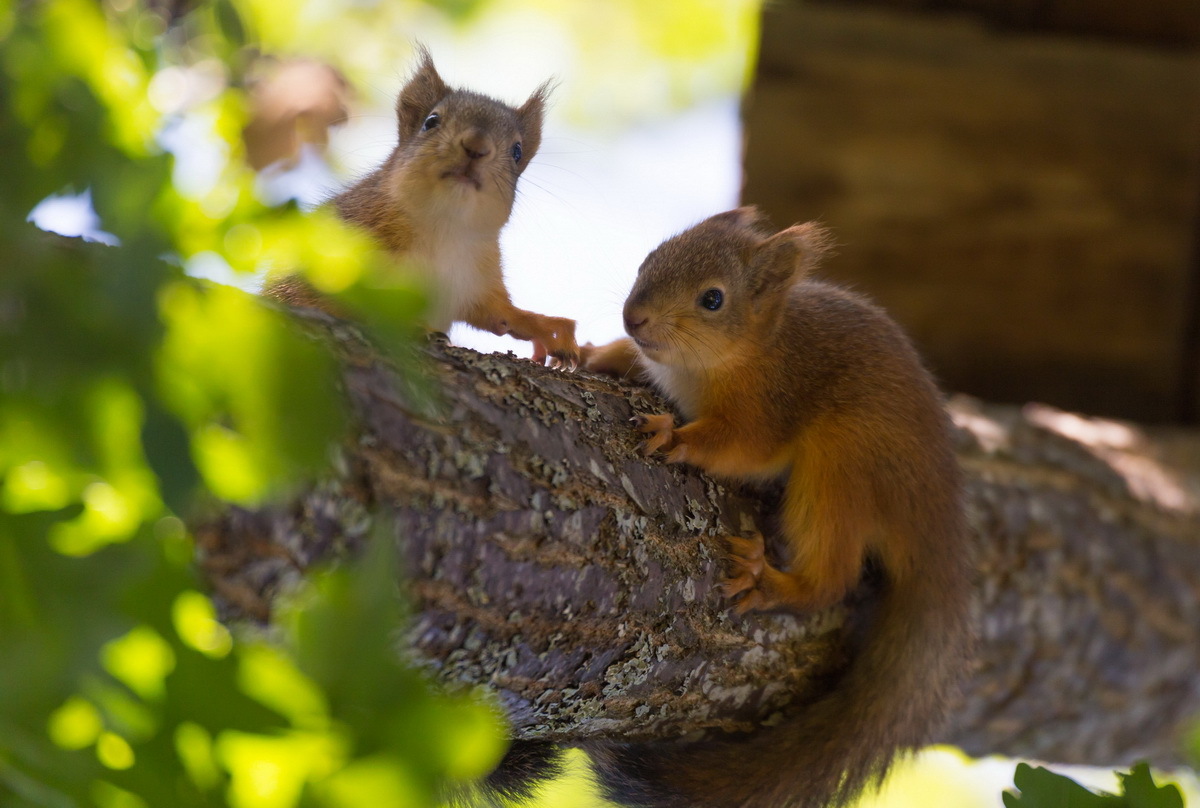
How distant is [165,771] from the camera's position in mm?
816

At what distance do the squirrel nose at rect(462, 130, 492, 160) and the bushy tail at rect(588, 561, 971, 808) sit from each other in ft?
4.83

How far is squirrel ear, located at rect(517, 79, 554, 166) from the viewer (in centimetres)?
307

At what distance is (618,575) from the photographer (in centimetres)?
185

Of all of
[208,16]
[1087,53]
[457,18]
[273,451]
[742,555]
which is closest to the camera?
[273,451]

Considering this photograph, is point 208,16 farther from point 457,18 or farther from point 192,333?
point 457,18

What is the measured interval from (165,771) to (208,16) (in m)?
1.40

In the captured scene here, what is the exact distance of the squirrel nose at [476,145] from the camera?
2615 millimetres

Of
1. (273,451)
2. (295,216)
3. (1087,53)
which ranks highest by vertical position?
(1087,53)

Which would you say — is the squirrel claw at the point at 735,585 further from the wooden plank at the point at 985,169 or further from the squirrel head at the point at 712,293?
the wooden plank at the point at 985,169

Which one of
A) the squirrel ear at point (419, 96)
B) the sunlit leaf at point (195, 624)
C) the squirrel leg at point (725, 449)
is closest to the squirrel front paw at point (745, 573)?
the squirrel leg at point (725, 449)

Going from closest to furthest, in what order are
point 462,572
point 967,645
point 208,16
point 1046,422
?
point 462,572
point 208,16
point 967,645
point 1046,422

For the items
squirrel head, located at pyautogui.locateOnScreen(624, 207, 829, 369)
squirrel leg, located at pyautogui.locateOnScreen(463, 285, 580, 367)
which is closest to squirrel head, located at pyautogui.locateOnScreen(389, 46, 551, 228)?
squirrel leg, located at pyautogui.locateOnScreen(463, 285, 580, 367)

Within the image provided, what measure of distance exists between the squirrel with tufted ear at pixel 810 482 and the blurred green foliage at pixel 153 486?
1.40 meters

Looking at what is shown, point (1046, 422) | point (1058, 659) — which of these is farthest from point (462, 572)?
point (1046, 422)
